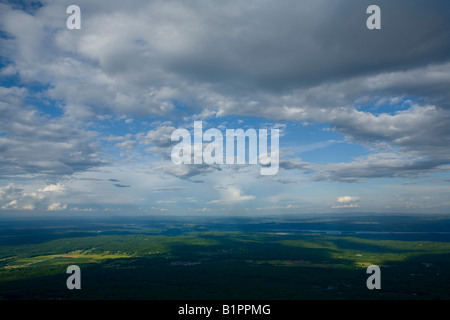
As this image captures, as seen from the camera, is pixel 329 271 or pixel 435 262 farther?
pixel 435 262

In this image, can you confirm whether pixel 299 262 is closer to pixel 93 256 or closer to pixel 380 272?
pixel 380 272
